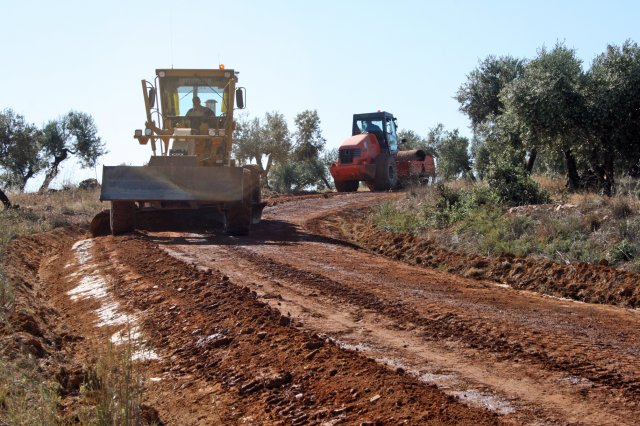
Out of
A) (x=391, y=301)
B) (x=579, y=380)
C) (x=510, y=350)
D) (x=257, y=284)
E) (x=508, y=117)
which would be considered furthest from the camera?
(x=508, y=117)

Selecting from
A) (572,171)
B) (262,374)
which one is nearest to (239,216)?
(262,374)

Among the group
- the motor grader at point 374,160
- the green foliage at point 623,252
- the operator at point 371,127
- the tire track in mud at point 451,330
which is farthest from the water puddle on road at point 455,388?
the operator at point 371,127

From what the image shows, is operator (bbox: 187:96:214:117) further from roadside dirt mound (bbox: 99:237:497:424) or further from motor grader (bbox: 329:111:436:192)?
motor grader (bbox: 329:111:436:192)

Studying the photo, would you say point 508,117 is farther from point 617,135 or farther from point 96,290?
point 96,290

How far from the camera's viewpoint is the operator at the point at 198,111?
1889 centimetres

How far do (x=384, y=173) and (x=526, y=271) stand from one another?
67.9 feet

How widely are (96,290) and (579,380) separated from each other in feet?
24.5

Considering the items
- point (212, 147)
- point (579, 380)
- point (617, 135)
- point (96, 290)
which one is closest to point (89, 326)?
point (96, 290)

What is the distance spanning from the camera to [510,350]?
23.2 feet

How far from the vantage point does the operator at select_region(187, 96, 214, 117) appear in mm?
18891

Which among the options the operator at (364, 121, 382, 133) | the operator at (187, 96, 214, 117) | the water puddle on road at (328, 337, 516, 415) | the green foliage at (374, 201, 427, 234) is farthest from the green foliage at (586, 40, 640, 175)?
the water puddle on road at (328, 337, 516, 415)

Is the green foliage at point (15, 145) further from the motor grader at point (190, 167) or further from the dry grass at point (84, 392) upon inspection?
the dry grass at point (84, 392)

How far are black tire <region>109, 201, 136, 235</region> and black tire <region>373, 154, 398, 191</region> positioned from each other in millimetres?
17173

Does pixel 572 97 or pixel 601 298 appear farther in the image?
pixel 572 97
